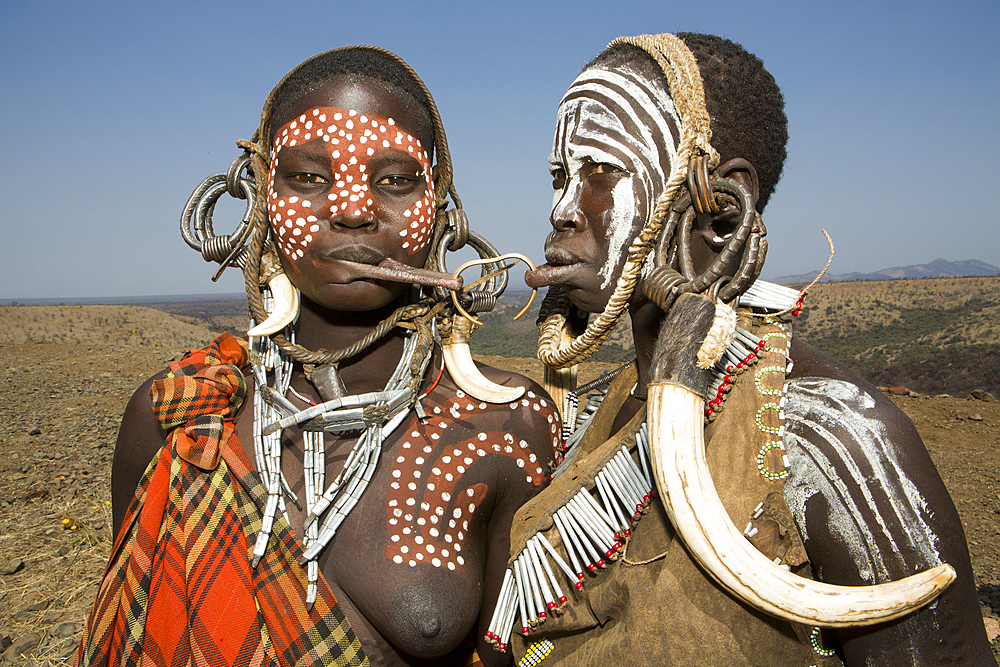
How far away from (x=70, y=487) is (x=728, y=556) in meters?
6.13

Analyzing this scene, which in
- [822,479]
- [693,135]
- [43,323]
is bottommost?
[43,323]

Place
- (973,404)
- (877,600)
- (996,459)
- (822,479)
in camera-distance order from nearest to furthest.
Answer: (877,600) < (822,479) < (996,459) < (973,404)

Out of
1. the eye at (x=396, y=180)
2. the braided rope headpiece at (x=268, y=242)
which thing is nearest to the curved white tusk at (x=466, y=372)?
the braided rope headpiece at (x=268, y=242)

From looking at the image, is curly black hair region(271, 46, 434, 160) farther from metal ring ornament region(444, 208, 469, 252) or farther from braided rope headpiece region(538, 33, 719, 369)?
braided rope headpiece region(538, 33, 719, 369)

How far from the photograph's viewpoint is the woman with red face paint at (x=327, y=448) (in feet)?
6.16

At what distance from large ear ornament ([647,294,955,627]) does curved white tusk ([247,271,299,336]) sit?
1.22m

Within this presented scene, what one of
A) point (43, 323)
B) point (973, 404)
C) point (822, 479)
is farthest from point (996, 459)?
point (43, 323)

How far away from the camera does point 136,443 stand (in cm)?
210

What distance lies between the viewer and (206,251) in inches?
88.8

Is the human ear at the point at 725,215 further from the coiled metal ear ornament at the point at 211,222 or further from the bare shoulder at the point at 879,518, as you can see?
the coiled metal ear ornament at the point at 211,222

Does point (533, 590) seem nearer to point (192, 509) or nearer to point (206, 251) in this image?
point (192, 509)

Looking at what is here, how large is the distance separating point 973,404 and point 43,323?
81.3 ft

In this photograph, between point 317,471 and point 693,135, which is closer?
point 693,135

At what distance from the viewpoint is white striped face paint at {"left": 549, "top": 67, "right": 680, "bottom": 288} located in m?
1.68
